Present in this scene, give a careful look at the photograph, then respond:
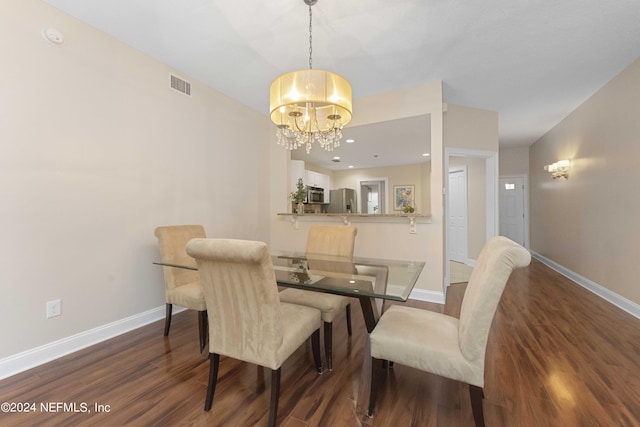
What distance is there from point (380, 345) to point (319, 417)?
0.51 metres

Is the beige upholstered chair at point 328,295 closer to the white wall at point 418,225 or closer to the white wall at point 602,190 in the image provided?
the white wall at point 418,225

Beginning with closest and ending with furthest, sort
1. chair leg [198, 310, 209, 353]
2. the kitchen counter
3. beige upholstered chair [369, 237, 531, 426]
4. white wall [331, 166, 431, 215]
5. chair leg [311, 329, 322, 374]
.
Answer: beige upholstered chair [369, 237, 531, 426], chair leg [311, 329, 322, 374], chair leg [198, 310, 209, 353], the kitchen counter, white wall [331, 166, 431, 215]

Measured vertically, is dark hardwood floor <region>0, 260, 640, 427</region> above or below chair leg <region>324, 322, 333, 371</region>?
below

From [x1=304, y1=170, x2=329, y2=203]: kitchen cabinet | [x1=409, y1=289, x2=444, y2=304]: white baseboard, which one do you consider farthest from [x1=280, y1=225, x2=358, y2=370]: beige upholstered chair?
[x1=304, y1=170, x2=329, y2=203]: kitchen cabinet

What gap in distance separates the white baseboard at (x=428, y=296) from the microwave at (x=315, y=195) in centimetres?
325

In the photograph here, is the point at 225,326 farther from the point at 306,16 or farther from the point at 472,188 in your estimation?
the point at 472,188

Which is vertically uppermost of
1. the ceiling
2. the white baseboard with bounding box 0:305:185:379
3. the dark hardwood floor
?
the ceiling

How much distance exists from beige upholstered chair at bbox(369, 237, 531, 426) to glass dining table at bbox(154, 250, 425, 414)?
185 millimetres

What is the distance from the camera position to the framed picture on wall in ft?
24.3

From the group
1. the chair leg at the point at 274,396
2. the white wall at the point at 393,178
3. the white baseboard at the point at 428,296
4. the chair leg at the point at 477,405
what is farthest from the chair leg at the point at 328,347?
the white wall at the point at 393,178

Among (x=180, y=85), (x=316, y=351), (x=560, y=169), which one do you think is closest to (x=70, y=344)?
(x=316, y=351)

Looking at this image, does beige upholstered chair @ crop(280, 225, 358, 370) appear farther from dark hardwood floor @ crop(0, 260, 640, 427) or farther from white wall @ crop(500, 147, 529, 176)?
white wall @ crop(500, 147, 529, 176)

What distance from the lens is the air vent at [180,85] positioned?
9.46 feet

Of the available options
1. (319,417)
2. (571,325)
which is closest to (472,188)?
(571,325)
